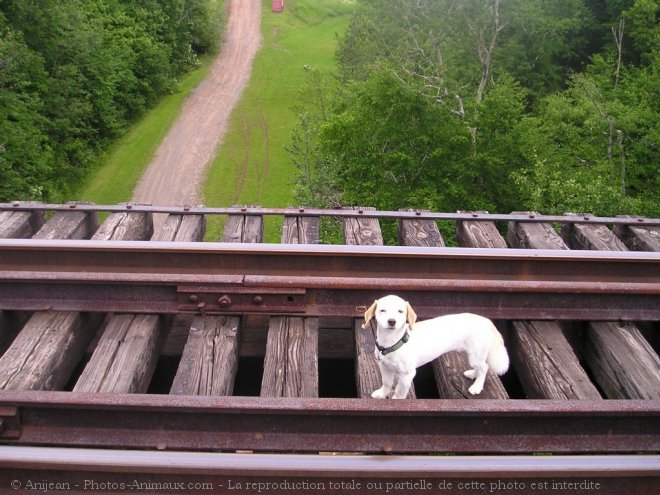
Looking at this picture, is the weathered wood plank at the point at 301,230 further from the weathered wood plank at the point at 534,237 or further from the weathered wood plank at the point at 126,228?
the weathered wood plank at the point at 534,237

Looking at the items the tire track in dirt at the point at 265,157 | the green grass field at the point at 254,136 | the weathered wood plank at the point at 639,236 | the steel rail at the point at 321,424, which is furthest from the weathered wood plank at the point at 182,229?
the tire track in dirt at the point at 265,157

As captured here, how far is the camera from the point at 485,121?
16.2 meters

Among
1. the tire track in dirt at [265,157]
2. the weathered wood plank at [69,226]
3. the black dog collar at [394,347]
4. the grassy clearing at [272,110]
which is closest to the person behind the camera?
the black dog collar at [394,347]

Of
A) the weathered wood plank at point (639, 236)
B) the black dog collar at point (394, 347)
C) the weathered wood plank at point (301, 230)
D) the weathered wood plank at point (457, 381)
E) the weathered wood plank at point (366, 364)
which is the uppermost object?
the black dog collar at point (394, 347)

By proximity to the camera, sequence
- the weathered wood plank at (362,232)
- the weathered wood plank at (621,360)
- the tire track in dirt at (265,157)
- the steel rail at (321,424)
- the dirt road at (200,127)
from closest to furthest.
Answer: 1. the steel rail at (321,424)
2. the weathered wood plank at (621,360)
3. the weathered wood plank at (362,232)
4. the dirt road at (200,127)
5. the tire track in dirt at (265,157)

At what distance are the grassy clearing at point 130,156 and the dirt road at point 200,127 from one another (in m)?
0.42

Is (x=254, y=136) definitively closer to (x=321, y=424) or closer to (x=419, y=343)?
(x=419, y=343)

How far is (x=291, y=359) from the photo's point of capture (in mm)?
3617

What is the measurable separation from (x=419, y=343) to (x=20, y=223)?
12.8 ft

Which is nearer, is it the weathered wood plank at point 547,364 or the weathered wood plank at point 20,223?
the weathered wood plank at point 547,364

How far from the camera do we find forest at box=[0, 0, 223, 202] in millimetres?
21422

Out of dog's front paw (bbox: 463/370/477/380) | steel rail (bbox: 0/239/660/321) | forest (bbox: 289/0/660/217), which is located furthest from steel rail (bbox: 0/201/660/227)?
forest (bbox: 289/0/660/217)

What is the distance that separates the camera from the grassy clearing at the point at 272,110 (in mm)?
22359

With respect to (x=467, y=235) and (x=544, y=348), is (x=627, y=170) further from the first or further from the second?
(x=544, y=348)
